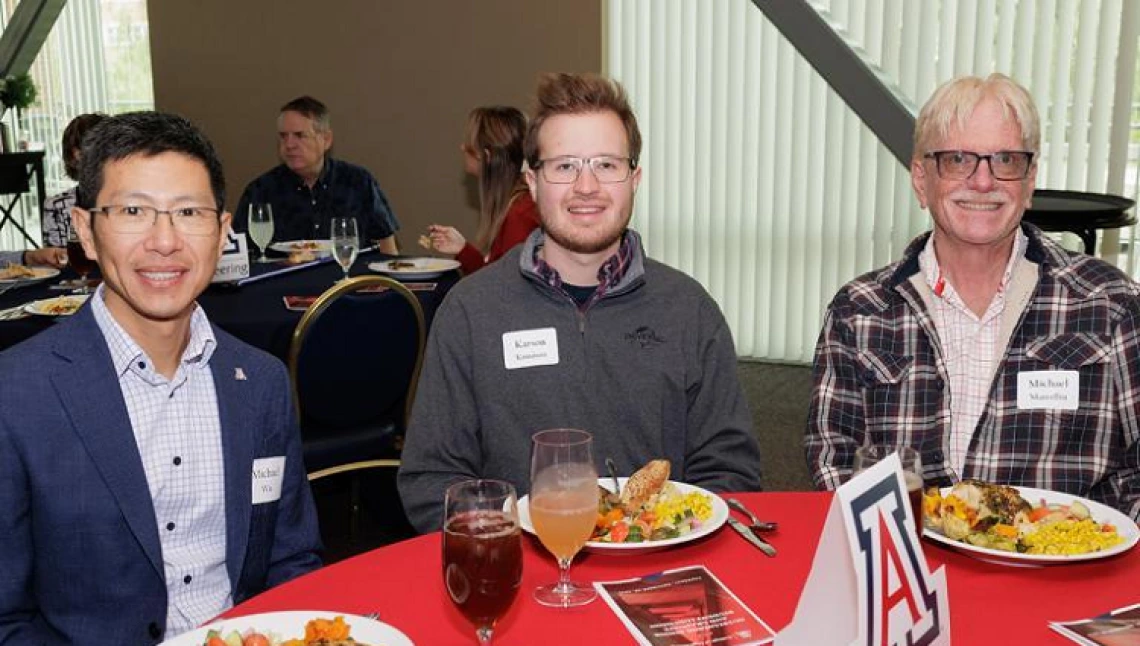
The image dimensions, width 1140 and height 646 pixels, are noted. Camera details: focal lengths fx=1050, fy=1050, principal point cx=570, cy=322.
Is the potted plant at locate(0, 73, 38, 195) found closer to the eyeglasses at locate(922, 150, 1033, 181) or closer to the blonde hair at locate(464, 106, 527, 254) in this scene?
the blonde hair at locate(464, 106, 527, 254)

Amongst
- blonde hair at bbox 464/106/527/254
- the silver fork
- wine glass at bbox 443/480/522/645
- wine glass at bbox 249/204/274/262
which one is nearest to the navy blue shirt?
wine glass at bbox 249/204/274/262

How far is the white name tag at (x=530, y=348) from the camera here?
6.57ft

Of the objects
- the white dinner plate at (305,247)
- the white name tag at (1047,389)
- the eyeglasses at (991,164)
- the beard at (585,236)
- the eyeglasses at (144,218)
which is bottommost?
the white name tag at (1047,389)

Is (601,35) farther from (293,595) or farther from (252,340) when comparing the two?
(293,595)

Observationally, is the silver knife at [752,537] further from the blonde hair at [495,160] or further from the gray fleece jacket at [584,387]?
the blonde hair at [495,160]

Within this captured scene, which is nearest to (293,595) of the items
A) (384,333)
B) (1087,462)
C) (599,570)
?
(599,570)

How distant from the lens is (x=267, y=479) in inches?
66.9

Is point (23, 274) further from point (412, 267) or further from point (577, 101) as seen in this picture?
point (577, 101)

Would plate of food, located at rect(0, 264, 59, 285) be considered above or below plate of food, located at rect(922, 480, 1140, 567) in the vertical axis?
above

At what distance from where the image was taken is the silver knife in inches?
55.7

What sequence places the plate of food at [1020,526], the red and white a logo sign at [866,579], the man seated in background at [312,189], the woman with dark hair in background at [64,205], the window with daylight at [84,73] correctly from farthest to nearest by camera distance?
the window with daylight at [84,73], the man seated in background at [312,189], the woman with dark hair in background at [64,205], the plate of food at [1020,526], the red and white a logo sign at [866,579]

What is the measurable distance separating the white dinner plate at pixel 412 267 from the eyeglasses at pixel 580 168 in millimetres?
1789

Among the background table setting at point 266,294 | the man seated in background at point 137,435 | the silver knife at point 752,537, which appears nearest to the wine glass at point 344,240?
the background table setting at point 266,294

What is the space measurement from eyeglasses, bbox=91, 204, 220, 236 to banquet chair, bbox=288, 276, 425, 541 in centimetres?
132
